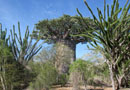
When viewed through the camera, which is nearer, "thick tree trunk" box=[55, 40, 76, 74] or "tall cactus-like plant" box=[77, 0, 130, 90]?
"tall cactus-like plant" box=[77, 0, 130, 90]

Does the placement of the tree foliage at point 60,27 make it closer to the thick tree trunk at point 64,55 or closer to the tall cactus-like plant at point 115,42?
the thick tree trunk at point 64,55

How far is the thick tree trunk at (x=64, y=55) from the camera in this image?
49.3ft

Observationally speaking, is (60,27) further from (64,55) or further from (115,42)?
(115,42)

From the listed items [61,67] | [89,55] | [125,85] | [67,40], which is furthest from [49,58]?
[125,85]

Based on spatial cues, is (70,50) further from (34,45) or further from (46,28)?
(34,45)

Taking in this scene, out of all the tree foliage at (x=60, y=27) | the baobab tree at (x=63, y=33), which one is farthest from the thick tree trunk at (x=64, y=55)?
the tree foliage at (x=60, y=27)

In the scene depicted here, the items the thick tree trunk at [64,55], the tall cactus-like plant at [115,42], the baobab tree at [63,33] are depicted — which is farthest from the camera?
the baobab tree at [63,33]

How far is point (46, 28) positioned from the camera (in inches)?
663

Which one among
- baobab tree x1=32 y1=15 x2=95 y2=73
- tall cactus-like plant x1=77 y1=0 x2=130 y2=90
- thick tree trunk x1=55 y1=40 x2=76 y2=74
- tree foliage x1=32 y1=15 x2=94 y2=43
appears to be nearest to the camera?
tall cactus-like plant x1=77 y1=0 x2=130 y2=90

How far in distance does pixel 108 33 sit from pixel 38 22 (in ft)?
48.2

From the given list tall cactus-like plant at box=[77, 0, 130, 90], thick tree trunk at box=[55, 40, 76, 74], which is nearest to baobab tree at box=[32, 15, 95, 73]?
thick tree trunk at box=[55, 40, 76, 74]

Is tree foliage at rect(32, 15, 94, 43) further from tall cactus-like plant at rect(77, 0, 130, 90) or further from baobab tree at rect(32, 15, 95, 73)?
tall cactus-like plant at rect(77, 0, 130, 90)

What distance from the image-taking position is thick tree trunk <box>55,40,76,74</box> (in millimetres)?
15014

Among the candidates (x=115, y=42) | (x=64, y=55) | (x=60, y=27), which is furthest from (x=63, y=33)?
(x=115, y=42)
